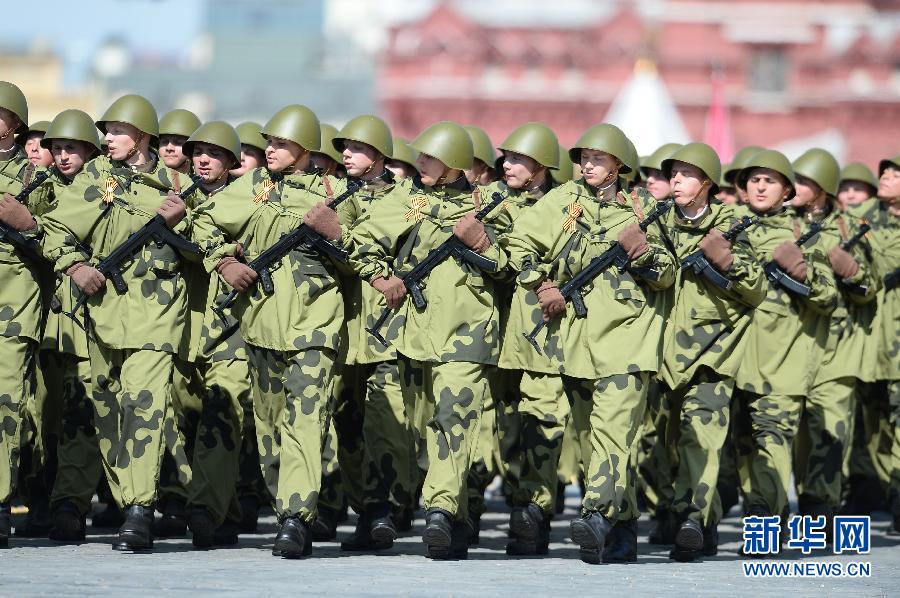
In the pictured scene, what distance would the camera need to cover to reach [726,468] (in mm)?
12859

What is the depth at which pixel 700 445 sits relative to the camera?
11070 millimetres

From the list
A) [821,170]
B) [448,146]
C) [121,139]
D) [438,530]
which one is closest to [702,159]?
[448,146]

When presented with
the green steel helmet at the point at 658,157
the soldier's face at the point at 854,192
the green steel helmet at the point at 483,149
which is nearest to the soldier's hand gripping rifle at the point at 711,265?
the green steel helmet at the point at 483,149

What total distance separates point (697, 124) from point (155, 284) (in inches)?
1901

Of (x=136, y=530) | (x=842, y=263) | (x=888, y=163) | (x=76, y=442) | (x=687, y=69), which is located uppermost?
(x=687, y=69)

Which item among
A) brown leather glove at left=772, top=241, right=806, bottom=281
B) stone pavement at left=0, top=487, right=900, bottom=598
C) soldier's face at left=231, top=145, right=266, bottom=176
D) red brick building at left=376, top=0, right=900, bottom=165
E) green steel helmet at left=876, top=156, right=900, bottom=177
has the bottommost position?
stone pavement at left=0, top=487, right=900, bottom=598

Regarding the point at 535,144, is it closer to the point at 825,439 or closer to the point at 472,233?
the point at 472,233

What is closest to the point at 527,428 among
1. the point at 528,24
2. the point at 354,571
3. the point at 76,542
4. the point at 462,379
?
the point at 462,379

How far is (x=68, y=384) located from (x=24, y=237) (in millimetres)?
1140

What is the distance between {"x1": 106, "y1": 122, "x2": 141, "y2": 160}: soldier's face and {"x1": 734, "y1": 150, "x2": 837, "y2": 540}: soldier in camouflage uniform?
11.3 ft

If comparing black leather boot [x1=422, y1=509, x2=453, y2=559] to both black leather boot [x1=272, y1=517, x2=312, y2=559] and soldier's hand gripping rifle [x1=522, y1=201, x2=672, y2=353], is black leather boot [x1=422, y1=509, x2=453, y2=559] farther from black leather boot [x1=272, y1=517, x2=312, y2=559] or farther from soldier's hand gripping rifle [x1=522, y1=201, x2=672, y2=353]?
soldier's hand gripping rifle [x1=522, y1=201, x2=672, y2=353]

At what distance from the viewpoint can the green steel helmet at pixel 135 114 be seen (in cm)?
1116

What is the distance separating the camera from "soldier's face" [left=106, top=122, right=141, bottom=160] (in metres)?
11.2

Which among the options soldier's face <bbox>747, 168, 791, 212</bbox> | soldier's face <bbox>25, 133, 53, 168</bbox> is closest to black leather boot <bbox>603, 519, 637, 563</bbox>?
soldier's face <bbox>747, 168, 791, 212</bbox>
